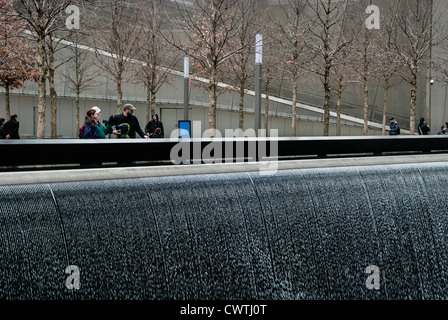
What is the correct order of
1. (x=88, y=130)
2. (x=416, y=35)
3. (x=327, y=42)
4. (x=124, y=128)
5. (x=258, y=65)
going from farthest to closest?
(x=416, y=35)
(x=327, y=42)
(x=258, y=65)
(x=124, y=128)
(x=88, y=130)

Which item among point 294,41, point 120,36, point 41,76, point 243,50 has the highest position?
point 120,36

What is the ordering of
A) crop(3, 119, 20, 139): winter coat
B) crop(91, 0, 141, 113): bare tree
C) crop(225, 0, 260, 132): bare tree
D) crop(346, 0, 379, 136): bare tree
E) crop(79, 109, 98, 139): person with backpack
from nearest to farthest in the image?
crop(79, 109, 98, 139): person with backpack, crop(3, 119, 20, 139): winter coat, crop(225, 0, 260, 132): bare tree, crop(91, 0, 141, 113): bare tree, crop(346, 0, 379, 136): bare tree

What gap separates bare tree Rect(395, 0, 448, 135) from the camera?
22.2 metres

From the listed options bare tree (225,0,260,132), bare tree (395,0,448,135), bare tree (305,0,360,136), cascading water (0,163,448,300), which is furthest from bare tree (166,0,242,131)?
cascading water (0,163,448,300)

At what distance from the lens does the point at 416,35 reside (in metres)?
22.7

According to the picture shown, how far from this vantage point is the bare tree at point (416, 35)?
22.2m

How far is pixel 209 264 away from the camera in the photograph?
16.2 ft

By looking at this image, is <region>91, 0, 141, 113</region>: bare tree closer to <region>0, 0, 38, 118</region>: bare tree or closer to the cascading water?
<region>0, 0, 38, 118</region>: bare tree

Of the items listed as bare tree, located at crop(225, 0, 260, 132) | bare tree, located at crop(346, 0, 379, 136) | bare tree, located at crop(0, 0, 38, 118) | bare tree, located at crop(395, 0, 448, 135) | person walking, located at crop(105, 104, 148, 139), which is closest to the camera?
person walking, located at crop(105, 104, 148, 139)

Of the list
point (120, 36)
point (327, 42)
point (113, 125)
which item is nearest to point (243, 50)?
point (327, 42)

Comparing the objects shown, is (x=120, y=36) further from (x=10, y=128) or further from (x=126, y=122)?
(x=126, y=122)

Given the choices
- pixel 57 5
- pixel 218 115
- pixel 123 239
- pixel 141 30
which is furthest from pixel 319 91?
pixel 123 239

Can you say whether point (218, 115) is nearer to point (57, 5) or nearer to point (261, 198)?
point (57, 5)

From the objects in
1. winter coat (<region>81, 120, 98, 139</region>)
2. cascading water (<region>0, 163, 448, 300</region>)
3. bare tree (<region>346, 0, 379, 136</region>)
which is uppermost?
Answer: bare tree (<region>346, 0, 379, 136</region>)
